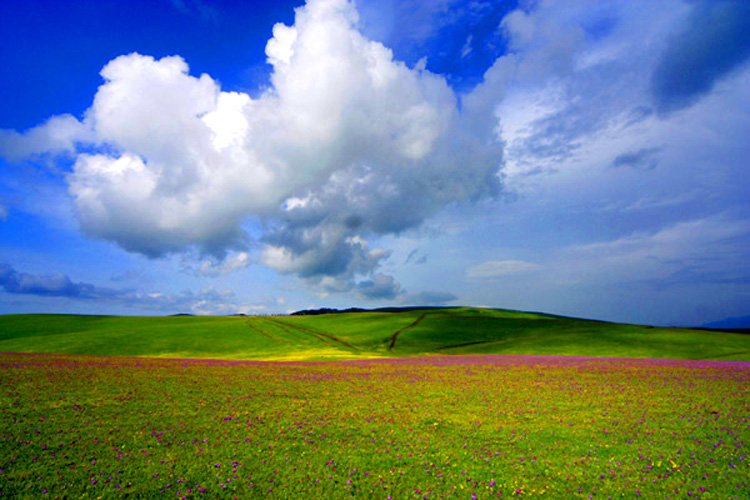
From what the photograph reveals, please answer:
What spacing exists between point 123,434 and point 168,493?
7306 mm

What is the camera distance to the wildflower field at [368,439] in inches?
496

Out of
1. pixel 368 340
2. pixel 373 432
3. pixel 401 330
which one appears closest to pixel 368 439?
pixel 373 432

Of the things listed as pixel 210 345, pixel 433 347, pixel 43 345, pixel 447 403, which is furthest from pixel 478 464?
pixel 43 345

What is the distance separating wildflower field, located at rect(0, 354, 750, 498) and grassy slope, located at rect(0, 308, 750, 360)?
119 ft

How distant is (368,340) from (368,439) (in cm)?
7012

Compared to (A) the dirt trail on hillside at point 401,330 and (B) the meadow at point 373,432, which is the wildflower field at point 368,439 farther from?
(A) the dirt trail on hillside at point 401,330

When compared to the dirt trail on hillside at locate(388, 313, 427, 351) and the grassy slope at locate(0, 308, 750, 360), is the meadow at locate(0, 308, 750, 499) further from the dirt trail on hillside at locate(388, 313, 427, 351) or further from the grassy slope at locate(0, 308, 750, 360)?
the dirt trail on hillside at locate(388, 313, 427, 351)

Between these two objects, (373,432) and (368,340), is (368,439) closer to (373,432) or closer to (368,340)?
(373,432)

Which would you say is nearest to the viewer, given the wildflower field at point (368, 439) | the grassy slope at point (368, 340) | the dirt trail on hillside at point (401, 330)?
the wildflower field at point (368, 439)

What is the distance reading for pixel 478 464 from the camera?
14516 mm

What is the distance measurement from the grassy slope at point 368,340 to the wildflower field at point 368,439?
3634cm

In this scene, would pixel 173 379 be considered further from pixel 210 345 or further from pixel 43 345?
pixel 43 345

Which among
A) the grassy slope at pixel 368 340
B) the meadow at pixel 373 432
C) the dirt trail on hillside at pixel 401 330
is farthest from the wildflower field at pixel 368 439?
the dirt trail on hillside at pixel 401 330

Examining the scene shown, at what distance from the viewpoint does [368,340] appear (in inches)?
3401
